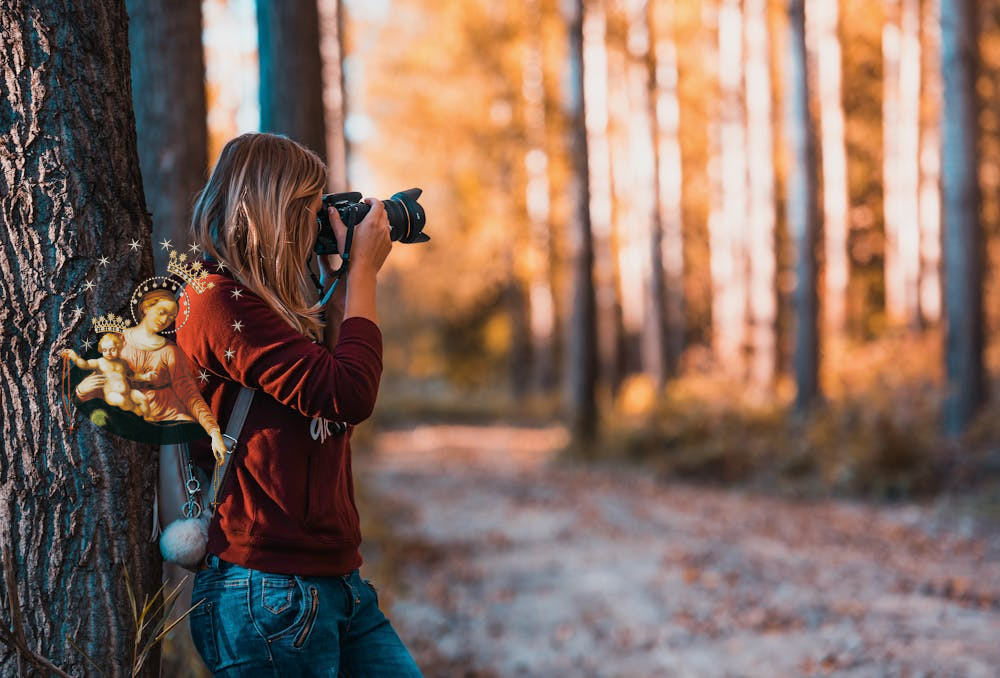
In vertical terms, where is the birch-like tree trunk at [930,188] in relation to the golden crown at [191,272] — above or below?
above

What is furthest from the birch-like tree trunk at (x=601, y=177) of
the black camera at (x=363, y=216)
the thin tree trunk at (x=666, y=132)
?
the black camera at (x=363, y=216)

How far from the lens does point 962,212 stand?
35.7 feet

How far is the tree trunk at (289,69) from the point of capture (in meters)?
A: 7.00

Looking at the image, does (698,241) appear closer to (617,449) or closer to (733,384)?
(733,384)

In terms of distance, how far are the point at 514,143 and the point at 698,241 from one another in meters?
9.38

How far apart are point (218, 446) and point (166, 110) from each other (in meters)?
2.87

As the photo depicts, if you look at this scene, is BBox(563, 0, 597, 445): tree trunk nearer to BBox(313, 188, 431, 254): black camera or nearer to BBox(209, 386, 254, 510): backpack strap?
BBox(313, 188, 431, 254): black camera

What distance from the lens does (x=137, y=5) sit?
4.44m

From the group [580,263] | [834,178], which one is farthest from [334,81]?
[834,178]

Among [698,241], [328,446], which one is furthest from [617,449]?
[698,241]

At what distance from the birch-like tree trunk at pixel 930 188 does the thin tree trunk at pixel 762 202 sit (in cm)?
555

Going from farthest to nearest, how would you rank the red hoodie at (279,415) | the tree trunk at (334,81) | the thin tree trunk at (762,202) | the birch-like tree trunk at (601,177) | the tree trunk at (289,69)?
the birch-like tree trunk at (601,177) → the thin tree trunk at (762,202) → the tree trunk at (334,81) → the tree trunk at (289,69) → the red hoodie at (279,415)

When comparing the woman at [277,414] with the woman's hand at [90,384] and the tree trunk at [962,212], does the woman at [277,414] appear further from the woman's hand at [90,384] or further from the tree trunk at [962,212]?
the tree trunk at [962,212]

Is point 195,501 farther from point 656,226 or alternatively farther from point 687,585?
point 656,226
